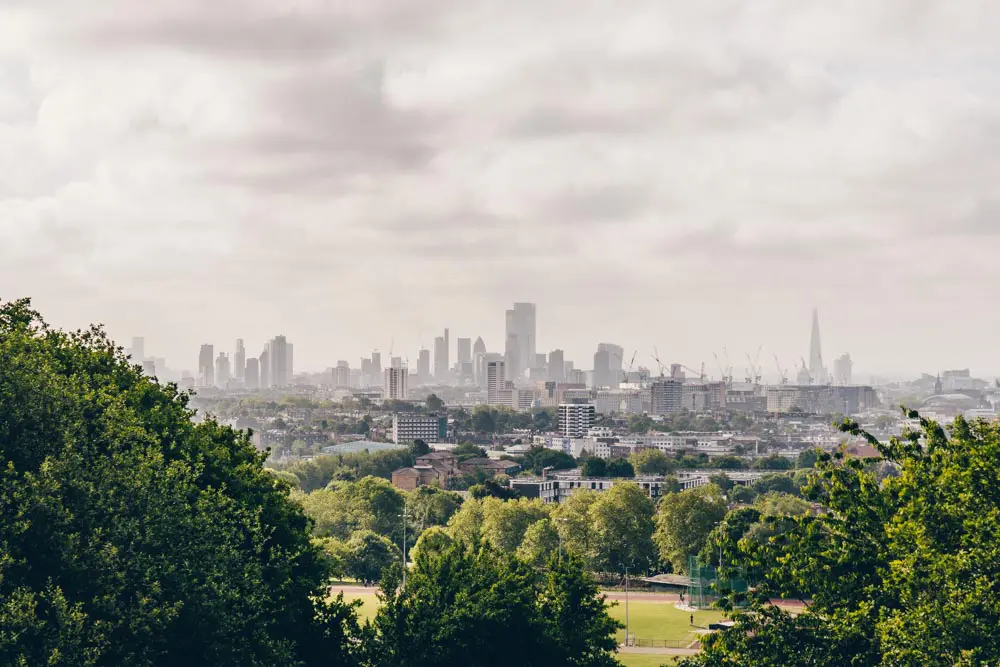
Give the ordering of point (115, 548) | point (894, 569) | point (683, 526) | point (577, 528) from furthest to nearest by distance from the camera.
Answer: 1. point (577, 528)
2. point (683, 526)
3. point (115, 548)
4. point (894, 569)

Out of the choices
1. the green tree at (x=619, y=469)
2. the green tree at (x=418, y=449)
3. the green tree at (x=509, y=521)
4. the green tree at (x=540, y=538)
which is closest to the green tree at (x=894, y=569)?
the green tree at (x=540, y=538)

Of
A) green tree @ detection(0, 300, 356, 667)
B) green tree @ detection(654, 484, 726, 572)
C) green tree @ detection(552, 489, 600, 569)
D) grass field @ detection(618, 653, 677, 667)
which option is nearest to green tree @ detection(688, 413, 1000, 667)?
green tree @ detection(0, 300, 356, 667)

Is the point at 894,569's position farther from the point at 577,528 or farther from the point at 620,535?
the point at 620,535

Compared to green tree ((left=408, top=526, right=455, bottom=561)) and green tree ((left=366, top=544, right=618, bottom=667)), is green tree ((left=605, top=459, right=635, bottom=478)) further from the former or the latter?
green tree ((left=366, top=544, right=618, bottom=667))

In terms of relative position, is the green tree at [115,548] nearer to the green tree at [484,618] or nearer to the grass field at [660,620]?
the green tree at [484,618]

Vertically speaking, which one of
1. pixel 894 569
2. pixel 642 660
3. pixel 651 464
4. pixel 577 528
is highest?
pixel 894 569

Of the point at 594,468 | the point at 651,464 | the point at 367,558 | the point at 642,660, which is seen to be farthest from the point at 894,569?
the point at 651,464

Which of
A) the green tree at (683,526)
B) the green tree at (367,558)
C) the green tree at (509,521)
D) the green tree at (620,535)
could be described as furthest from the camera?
the green tree at (509,521)
